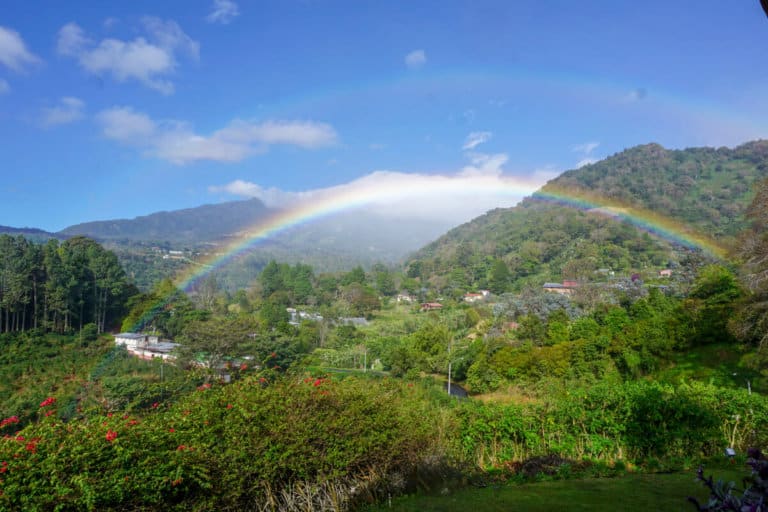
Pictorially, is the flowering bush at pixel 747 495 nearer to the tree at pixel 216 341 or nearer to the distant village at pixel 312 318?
the tree at pixel 216 341

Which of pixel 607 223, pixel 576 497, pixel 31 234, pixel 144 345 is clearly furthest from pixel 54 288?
pixel 607 223

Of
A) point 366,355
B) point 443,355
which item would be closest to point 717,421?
point 443,355

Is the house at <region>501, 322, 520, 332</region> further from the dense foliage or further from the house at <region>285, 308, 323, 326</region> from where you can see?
the dense foliage

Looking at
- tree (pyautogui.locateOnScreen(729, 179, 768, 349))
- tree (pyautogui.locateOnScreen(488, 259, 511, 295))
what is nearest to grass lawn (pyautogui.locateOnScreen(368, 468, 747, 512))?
tree (pyautogui.locateOnScreen(729, 179, 768, 349))

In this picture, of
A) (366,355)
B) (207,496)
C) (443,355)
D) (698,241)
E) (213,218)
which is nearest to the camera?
(207,496)

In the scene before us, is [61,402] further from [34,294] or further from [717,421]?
[717,421]

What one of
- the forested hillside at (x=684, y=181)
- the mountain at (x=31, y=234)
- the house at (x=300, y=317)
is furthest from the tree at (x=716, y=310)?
the mountain at (x=31, y=234)
